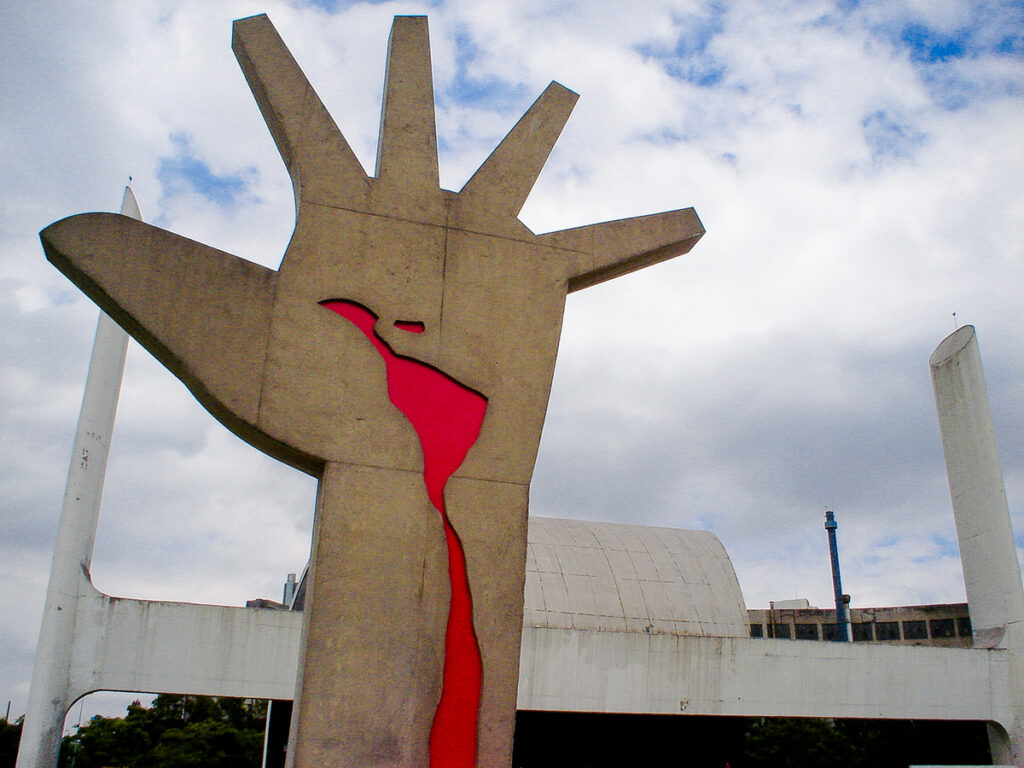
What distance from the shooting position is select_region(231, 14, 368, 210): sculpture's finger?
6.05 meters

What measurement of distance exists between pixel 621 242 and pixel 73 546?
52.4ft

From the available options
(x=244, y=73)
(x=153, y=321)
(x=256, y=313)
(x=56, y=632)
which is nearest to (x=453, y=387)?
(x=256, y=313)

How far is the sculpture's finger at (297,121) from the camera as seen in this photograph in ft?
19.8

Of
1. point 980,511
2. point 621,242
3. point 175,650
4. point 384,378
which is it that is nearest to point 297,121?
point 384,378

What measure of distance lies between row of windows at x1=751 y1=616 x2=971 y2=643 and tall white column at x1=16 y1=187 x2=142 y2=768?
1471 inches

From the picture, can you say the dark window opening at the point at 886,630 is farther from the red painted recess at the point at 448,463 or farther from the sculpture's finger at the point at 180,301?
the sculpture's finger at the point at 180,301

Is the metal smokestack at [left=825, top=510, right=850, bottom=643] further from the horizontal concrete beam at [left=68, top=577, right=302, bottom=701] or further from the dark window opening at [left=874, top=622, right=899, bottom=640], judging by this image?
the horizontal concrete beam at [left=68, top=577, right=302, bottom=701]

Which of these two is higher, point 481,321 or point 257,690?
point 481,321

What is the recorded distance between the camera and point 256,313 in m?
5.55

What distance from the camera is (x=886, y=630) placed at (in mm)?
47656

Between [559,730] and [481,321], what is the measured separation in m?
23.1

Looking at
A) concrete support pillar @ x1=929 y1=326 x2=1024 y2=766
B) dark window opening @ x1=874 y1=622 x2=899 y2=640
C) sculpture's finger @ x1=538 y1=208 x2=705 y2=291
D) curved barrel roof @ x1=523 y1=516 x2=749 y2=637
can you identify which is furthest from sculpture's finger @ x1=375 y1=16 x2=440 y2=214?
dark window opening @ x1=874 y1=622 x2=899 y2=640

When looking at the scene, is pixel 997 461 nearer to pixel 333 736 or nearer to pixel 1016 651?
pixel 1016 651

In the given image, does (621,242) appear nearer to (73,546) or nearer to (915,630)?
(73,546)
